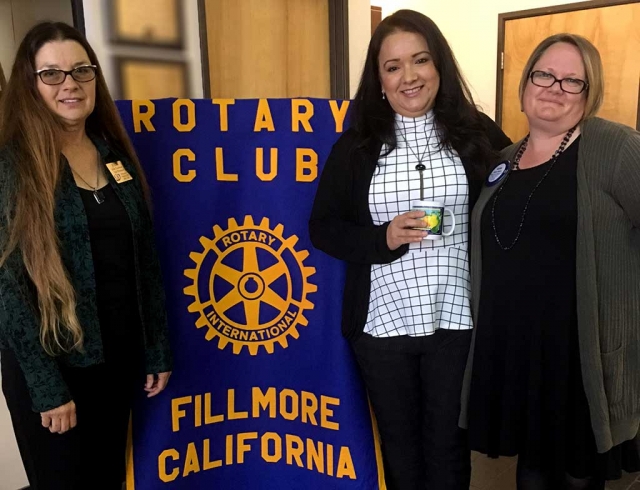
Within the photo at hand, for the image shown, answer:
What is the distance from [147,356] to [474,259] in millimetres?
→ 868

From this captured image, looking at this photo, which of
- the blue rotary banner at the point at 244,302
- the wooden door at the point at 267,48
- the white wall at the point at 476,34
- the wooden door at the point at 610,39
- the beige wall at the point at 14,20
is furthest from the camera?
the white wall at the point at 476,34

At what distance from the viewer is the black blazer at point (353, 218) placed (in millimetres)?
1408

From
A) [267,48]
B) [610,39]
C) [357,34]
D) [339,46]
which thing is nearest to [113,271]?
[267,48]

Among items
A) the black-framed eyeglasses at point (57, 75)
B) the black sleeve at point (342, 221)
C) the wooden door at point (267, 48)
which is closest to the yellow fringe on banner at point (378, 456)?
the black sleeve at point (342, 221)

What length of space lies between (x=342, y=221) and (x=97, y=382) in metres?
0.71

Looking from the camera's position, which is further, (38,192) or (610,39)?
(610,39)

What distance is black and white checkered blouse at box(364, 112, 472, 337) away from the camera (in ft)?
4.57

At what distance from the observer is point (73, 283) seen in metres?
1.23

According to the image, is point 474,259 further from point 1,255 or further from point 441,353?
point 1,255

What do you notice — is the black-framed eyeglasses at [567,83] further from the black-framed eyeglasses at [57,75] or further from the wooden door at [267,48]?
the wooden door at [267,48]

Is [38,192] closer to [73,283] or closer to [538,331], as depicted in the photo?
[73,283]

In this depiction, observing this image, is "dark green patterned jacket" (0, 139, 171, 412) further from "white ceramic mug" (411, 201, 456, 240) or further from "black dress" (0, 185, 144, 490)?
"white ceramic mug" (411, 201, 456, 240)

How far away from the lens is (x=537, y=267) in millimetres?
1251

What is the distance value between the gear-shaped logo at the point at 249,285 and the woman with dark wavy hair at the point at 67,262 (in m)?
0.31
